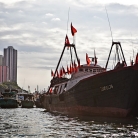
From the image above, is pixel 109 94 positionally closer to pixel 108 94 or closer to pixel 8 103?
pixel 108 94

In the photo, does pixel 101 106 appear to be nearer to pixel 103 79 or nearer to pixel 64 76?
pixel 103 79

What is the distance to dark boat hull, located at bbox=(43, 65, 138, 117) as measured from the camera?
106 ft

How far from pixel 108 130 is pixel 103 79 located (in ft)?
39.0

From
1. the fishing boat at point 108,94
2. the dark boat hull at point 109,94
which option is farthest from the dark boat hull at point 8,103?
the dark boat hull at point 109,94

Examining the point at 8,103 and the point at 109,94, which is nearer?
the point at 109,94

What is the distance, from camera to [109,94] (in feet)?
112

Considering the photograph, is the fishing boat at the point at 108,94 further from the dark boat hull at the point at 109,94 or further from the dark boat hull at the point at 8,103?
the dark boat hull at the point at 8,103

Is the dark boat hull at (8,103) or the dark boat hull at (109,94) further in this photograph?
the dark boat hull at (8,103)

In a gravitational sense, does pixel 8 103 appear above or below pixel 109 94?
below

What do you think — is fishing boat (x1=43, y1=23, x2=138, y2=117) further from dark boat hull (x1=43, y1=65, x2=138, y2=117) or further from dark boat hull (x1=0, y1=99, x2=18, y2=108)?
dark boat hull (x1=0, y1=99, x2=18, y2=108)

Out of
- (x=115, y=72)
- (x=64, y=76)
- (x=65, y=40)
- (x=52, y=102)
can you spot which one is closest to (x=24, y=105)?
(x=64, y=76)

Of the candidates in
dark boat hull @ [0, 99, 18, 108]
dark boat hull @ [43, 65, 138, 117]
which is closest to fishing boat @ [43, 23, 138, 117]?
dark boat hull @ [43, 65, 138, 117]

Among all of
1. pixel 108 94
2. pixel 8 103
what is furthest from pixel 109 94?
pixel 8 103

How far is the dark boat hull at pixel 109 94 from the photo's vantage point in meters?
32.2
